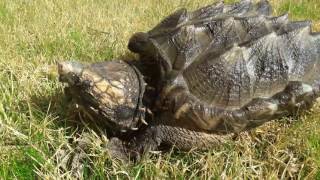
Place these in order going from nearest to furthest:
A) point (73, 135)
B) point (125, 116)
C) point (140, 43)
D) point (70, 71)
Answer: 1. point (70, 71)
2. point (125, 116)
3. point (73, 135)
4. point (140, 43)

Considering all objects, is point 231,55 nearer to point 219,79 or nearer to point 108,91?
→ point 219,79

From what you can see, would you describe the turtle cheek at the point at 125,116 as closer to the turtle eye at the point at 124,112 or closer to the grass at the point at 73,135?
the turtle eye at the point at 124,112

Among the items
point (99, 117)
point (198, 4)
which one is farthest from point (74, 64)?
point (198, 4)

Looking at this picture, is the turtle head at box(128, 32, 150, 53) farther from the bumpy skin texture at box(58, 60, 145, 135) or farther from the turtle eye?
the turtle eye

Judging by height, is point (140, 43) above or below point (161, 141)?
above

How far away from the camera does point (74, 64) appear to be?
2.32 m

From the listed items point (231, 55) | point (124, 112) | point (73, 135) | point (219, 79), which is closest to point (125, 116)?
point (124, 112)

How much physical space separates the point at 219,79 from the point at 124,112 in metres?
0.48

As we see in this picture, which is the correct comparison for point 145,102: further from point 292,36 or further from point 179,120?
point 292,36

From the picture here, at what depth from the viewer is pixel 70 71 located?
7.53 feet

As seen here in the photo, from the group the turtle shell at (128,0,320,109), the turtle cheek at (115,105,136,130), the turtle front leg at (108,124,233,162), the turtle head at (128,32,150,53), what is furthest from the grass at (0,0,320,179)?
the turtle head at (128,32,150,53)

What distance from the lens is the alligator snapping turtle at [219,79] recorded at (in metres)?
2.38

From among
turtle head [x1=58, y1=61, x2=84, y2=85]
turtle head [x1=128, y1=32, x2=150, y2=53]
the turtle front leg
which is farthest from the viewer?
turtle head [x1=128, y1=32, x2=150, y2=53]

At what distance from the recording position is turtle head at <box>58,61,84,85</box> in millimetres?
2287
